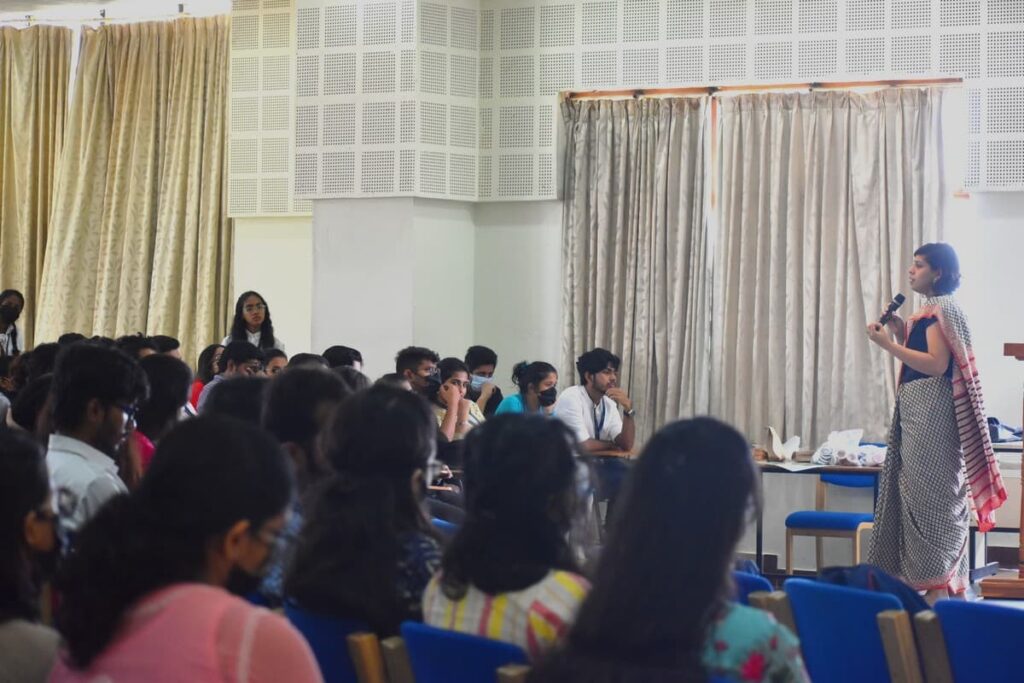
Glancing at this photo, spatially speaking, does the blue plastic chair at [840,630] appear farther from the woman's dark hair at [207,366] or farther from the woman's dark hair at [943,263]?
the woman's dark hair at [207,366]

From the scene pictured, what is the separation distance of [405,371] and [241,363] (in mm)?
874

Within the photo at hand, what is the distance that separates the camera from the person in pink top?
5.20ft

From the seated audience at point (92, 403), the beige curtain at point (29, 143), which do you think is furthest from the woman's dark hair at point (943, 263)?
the beige curtain at point (29, 143)

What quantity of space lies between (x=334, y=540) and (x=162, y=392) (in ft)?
4.83

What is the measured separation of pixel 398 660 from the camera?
7.58 feet

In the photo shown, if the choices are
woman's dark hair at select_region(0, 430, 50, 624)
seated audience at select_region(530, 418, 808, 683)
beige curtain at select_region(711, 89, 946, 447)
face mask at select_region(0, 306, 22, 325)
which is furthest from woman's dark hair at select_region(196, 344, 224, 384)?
seated audience at select_region(530, 418, 808, 683)

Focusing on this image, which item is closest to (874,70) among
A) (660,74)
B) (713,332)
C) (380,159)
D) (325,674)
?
(660,74)

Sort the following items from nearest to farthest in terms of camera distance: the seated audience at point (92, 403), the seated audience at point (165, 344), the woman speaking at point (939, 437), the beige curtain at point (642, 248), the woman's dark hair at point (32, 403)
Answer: the seated audience at point (92, 403), the woman's dark hair at point (32, 403), the woman speaking at point (939, 437), the seated audience at point (165, 344), the beige curtain at point (642, 248)

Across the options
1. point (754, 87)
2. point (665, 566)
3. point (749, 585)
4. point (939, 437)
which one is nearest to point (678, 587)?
point (665, 566)

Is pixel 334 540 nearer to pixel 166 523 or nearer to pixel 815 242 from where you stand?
pixel 166 523

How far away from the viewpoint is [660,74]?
8625mm

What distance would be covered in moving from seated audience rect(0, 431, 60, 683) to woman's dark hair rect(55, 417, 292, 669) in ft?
0.65

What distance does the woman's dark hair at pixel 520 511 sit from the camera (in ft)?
7.56

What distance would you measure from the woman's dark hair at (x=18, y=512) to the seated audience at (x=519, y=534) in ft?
2.31
